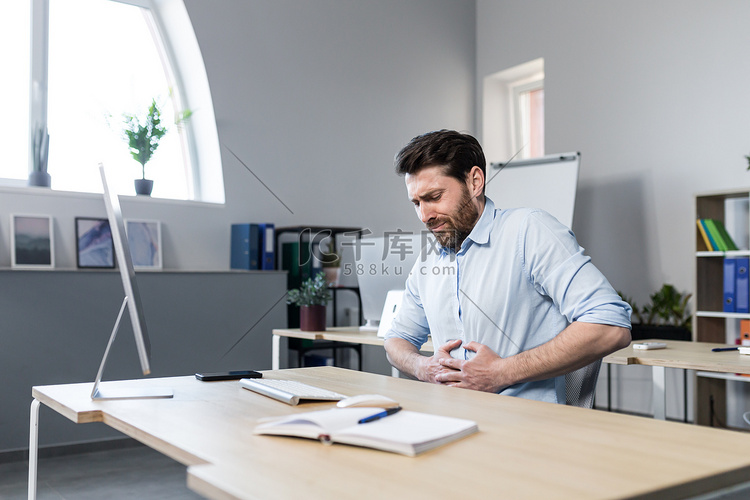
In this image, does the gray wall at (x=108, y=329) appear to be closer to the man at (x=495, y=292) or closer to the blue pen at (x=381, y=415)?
the man at (x=495, y=292)

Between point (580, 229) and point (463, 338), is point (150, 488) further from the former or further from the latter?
point (580, 229)

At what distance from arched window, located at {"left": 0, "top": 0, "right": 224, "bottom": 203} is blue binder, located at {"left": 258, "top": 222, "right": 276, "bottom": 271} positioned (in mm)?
383

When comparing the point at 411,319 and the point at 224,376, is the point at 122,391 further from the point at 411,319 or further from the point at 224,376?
the point at 411,319

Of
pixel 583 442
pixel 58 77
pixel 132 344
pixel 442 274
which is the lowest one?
pixel 132 344

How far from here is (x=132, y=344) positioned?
3.70m

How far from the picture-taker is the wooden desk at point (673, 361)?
221cm

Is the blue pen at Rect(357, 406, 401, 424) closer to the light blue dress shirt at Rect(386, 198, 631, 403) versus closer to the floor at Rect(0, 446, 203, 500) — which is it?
the light blue dress shirt at Rect(386, 198, 631, 403)

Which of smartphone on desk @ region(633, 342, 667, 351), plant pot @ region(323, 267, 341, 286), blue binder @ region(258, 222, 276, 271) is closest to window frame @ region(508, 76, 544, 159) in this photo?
plant pot @ region(323, 267, 341, 286)

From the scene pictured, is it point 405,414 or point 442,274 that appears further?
point 442,274

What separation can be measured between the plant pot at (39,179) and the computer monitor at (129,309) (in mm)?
2616

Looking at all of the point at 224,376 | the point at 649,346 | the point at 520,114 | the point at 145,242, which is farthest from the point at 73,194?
the point at 520,114

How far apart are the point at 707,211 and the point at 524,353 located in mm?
3072

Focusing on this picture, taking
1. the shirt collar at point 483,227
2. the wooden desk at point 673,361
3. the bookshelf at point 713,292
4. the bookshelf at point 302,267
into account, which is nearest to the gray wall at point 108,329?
the bookshelf at point 302,267

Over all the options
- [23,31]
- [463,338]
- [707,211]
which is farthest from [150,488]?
[707,211]
